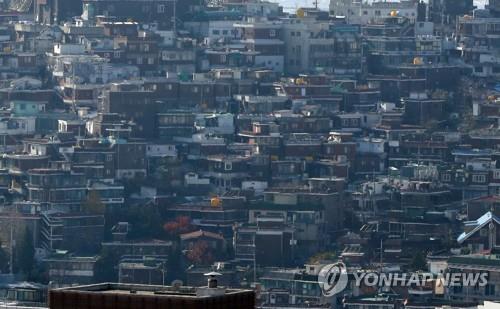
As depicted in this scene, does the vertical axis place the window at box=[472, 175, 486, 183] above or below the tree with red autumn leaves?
above

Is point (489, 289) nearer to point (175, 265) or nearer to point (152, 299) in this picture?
point (175, 265)

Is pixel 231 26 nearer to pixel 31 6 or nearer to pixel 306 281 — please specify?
pixel 31 6

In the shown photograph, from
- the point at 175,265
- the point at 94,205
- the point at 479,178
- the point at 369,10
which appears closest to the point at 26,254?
the point at 175,265

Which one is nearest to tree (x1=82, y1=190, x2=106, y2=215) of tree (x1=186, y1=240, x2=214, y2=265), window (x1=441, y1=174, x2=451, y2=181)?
tree (x1=186, y1=240, x2=214, y2=265)

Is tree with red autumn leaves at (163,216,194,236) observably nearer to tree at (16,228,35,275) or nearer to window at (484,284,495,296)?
tree at (16,228,35,275)

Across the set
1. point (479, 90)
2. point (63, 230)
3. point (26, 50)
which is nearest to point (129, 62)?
point (26, 50)
